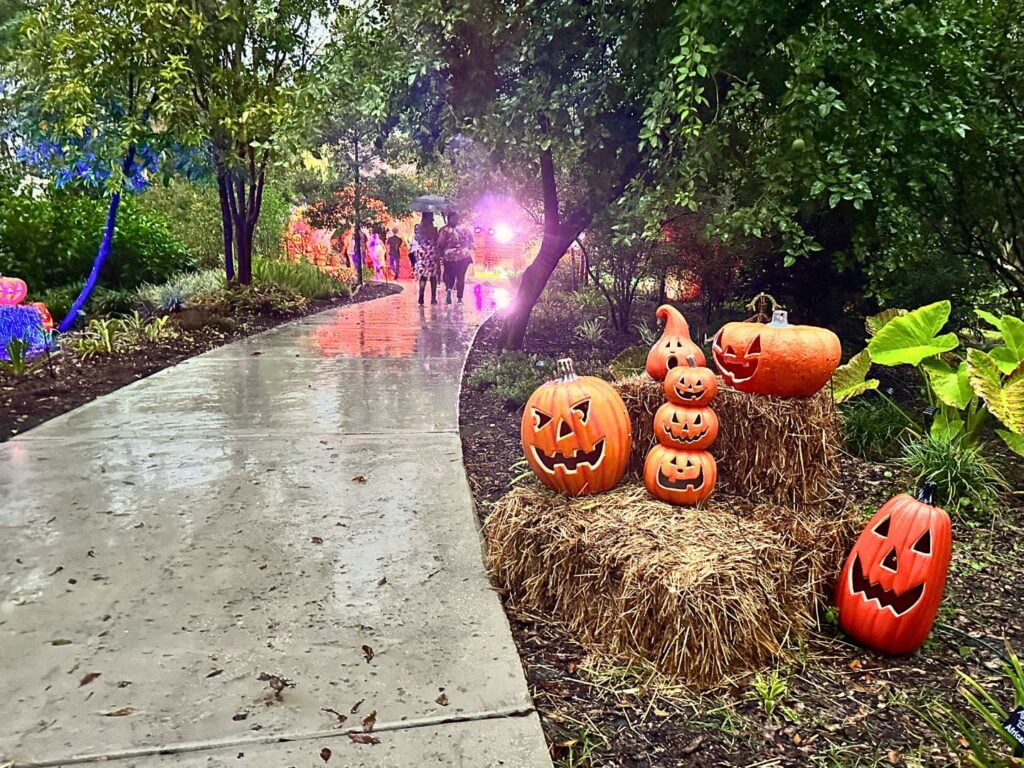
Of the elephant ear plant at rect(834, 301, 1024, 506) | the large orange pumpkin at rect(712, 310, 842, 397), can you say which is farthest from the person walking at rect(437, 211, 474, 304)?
the large orange pumpkin at rect(712, 310, 842, 397)

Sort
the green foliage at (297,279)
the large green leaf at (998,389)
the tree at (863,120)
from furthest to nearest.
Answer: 1. the green foliage at (297,279)
2. the tree at (863,120)
3. the large green leaf at (998,389)

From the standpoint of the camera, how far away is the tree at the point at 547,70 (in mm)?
4422

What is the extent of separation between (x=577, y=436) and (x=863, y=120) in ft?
9.20

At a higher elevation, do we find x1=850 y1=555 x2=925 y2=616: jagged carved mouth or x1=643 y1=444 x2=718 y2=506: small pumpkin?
x1=643 y1=444 x2=718 y2=506: small pumpkin

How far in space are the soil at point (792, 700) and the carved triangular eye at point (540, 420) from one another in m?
0.68

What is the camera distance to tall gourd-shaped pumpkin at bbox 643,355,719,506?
253 cm

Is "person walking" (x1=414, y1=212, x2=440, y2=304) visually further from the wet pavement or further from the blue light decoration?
the wet pavement

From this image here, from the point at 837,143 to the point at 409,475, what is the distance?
3.05 metres

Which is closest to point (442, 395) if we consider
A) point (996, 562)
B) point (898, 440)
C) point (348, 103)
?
point (348, 103)

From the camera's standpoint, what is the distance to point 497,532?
8.67 feet

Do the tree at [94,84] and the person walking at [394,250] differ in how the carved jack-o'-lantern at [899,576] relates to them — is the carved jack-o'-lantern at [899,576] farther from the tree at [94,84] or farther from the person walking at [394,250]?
the person walking at [394,250]

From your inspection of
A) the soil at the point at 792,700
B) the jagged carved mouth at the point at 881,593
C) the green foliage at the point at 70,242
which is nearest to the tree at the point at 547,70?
the jagged carved mouth at the point at 881,593

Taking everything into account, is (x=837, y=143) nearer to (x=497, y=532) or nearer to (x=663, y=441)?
(x=663, y=441)

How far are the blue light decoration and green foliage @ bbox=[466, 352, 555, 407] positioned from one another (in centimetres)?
413
